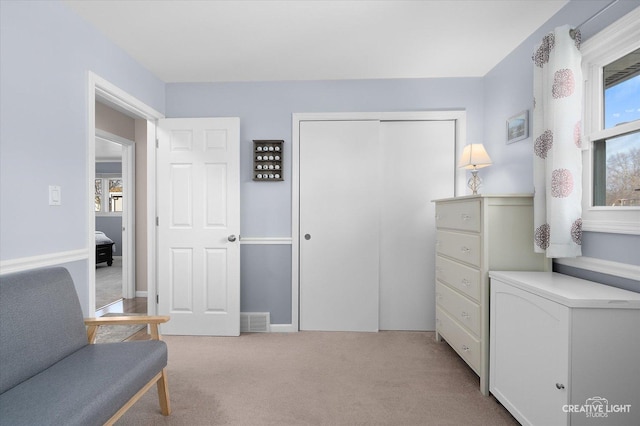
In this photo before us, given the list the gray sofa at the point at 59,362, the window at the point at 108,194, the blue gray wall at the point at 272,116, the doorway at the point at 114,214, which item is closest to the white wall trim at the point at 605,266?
the blue gray wall at the point at 272,116

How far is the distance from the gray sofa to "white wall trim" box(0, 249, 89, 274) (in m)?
0.11

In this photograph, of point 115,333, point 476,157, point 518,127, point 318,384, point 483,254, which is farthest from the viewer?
point 115,333

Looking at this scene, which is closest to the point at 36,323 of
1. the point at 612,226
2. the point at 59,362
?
the point at 59,362

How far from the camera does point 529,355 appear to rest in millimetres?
1591

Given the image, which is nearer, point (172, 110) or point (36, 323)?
point (36, 323)

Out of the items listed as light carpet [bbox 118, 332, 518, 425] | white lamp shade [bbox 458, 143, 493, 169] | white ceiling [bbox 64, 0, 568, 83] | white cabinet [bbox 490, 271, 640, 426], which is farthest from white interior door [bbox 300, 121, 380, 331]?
white cabinet [bbox 490, 271, 640, 426]

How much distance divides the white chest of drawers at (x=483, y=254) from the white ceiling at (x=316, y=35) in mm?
1284

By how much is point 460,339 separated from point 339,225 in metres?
1.44

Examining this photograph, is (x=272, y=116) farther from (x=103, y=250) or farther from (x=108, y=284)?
(x=103, y=250)

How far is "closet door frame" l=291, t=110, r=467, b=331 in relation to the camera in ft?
10.1

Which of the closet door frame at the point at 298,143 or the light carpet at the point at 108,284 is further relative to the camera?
the light carpet at the point at 108,284

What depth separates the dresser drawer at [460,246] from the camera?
207 cm

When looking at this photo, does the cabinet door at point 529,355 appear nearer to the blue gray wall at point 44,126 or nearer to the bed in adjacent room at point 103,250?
the blue gray wall at point 44,126

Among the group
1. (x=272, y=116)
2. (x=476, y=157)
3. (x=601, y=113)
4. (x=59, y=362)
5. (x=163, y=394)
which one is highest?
(x=272, y=116)
